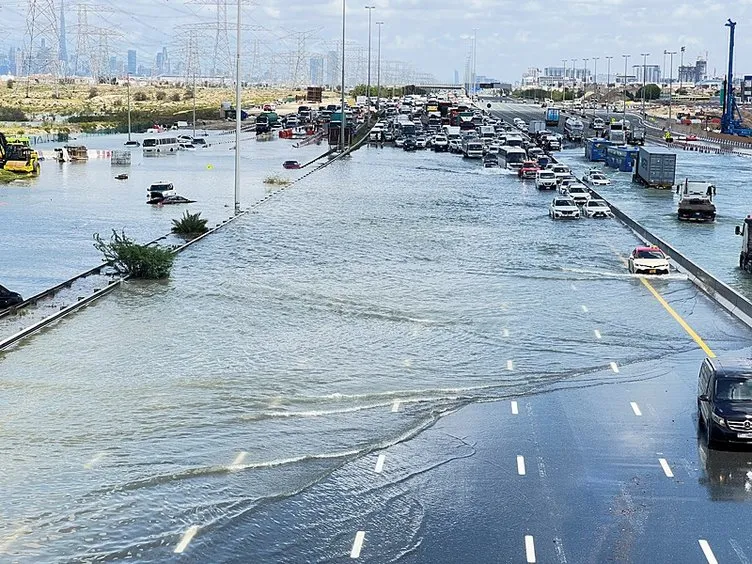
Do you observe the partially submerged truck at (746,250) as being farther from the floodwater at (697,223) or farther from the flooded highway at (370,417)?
the flooded highway at (370,417)

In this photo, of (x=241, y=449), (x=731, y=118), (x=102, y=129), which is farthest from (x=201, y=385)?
(x=731, y=118)

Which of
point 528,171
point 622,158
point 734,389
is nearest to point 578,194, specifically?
point 528,171

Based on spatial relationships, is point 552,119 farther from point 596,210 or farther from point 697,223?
point 697,223

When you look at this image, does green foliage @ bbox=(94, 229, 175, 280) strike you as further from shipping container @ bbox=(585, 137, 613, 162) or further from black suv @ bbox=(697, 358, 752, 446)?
shipping container @ bbox=(585, 137, 613, 162)

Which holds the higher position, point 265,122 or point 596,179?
point 265,122

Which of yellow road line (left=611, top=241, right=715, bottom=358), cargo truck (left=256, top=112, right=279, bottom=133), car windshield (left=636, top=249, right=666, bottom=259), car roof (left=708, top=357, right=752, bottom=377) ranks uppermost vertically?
cargo truck (left=256, top=112, right=279, bottom=133)

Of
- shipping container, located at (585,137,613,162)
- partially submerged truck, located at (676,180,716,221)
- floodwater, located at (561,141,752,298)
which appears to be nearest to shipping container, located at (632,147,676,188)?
floodwater, located at (561,141,752,298)
